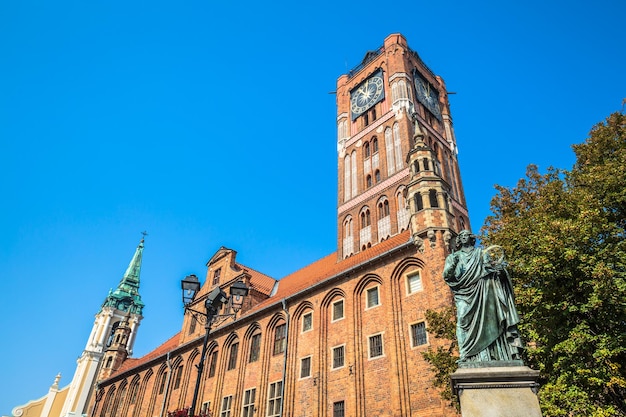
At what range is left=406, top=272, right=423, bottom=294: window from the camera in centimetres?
2019

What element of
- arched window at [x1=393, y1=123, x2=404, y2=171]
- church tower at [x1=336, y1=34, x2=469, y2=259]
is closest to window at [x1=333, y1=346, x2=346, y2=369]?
church tower at [x1=336, y1=34, x2=469, y2=259]

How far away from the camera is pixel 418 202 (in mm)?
22609

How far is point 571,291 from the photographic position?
515 inches

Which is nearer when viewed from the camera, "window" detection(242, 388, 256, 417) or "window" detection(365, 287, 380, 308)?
"window" detection(365, 287, 380, 308)

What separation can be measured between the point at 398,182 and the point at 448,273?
2350 centimetres

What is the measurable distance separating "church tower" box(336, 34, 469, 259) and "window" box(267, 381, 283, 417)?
10653mm

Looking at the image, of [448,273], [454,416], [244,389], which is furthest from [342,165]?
[448,273]

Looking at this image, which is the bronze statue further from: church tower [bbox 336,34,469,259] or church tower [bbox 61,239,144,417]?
church tower [bbox 61,239,144,417]

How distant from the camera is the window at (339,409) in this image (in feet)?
64.6

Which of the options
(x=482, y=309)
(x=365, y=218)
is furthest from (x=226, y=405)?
(x=482, y=309)

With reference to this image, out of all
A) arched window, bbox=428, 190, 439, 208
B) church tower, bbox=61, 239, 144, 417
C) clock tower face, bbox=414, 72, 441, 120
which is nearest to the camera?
arched window, bbox=428, 190, 439, 208

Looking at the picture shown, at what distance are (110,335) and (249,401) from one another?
168ft

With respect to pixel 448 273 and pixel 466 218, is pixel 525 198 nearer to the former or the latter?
pixel 448 273

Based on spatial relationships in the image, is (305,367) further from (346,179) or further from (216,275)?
(346,179)
